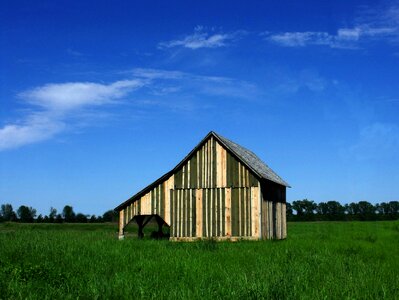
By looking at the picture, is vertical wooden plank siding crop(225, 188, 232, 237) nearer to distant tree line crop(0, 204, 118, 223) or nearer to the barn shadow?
the barn shadow

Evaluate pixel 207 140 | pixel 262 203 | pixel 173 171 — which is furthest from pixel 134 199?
pixel 262 203

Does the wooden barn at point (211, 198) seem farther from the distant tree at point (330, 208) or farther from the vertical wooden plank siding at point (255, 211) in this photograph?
the distant tree at point (330, 208)

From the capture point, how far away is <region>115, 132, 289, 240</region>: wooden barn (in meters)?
28.6

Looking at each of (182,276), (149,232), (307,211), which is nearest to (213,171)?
(149,232)

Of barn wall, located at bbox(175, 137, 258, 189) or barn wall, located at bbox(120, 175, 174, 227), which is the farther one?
barn wall, located at bbox(120, 175, 174, 227)

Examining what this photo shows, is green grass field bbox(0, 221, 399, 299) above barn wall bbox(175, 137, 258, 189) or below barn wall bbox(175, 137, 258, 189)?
below

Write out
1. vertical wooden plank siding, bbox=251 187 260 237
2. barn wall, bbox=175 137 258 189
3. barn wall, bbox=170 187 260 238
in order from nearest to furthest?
vertical wooden plank siding, bbox=251 187 260 237 → barn wall, bbox=170 187 260 238 → barn wall, bbox=175 137 258 189

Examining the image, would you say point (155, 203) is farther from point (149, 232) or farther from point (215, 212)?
point (149, 232)

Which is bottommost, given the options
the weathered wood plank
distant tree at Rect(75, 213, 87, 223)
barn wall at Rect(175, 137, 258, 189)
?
distant tree at Rect(75, 213, 87, 223)

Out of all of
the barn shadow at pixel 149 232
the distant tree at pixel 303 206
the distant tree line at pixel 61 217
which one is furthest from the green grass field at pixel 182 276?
the distant tree at pixel 303 206

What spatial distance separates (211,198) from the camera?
2941cm

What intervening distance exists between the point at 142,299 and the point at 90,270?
4.02 m

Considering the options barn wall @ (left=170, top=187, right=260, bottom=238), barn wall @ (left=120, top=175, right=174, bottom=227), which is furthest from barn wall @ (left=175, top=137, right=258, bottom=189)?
barn wall @ (left=120, top=175, right=174, bottom=227)

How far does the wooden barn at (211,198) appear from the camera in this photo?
93.8ft
